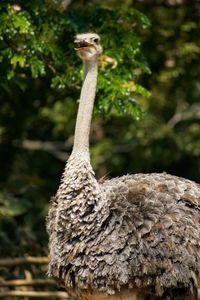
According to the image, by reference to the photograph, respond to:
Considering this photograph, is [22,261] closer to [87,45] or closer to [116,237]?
[116,237]

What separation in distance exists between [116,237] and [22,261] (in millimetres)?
3227

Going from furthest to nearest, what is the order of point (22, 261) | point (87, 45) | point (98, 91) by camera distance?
point (22, 261), point (98, 91), point (87, 45)

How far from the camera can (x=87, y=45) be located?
182 inches

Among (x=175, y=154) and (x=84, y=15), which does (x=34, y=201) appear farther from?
(x=84, y=15)

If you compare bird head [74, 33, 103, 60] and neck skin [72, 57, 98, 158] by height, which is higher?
bird head [74, 33, 103, 60]

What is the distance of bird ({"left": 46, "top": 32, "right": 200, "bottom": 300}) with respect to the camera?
436 cm

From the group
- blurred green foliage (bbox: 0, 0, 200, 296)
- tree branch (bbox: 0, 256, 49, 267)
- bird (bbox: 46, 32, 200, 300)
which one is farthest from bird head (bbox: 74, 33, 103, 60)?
tree branch (bbox: 0, 256, 49, 267)

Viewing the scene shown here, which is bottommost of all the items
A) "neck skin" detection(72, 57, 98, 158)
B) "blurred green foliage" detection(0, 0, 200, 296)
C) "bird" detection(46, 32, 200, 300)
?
"bird" detection(46, 32, 200, 300)

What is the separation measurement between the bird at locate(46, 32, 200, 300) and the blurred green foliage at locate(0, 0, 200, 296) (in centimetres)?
75

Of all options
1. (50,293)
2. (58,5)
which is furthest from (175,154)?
(58,5)

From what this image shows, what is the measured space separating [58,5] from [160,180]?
2.12 metres

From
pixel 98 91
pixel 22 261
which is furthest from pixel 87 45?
pixel 22 261

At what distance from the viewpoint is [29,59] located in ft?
18.1

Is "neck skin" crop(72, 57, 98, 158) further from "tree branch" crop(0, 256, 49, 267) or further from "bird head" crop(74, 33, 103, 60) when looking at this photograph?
"tree branch" crop(0, 256, 49, 267)
